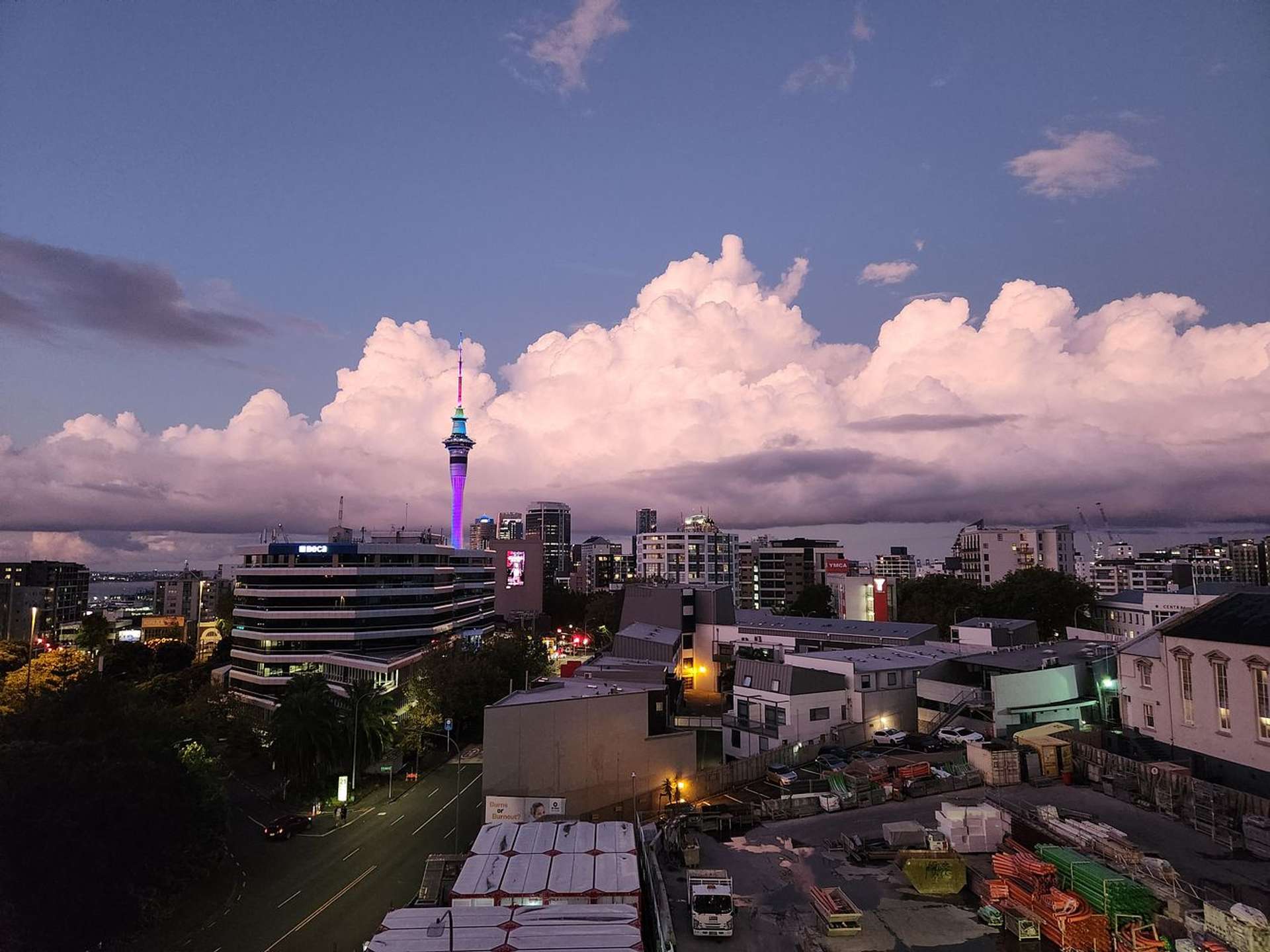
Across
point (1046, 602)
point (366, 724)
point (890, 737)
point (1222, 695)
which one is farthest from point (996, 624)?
point (366, 724)

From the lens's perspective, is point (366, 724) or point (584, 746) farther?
point (366, 724)

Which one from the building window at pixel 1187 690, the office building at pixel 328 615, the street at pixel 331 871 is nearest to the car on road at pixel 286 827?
the street at pixel 331 871

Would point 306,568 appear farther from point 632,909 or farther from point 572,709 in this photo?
point 632,909

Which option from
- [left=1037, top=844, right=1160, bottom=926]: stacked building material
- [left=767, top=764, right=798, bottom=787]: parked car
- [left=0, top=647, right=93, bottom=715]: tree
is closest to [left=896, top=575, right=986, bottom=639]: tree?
[left=767, top=764, right=798, bottom=787]: parked car

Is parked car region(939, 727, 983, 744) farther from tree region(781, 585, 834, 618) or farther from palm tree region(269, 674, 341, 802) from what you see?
tree region(781, 585, 834, 618)

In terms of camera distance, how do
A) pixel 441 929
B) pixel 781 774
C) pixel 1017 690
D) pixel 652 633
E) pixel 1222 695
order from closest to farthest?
pixel 441 929
pixel 1222 695
pixel 781 774
pixel 1017 690
pixel 652 633

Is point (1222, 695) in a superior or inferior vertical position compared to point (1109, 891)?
superior

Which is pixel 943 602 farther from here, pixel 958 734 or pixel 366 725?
pixel 366 725
